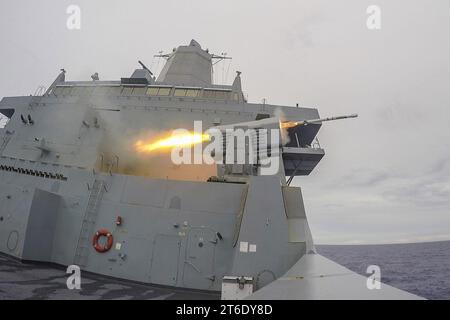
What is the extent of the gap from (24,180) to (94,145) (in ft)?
9.13

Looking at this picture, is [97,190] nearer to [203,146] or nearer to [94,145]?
[94,145]

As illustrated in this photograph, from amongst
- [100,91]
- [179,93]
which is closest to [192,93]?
[179,93]

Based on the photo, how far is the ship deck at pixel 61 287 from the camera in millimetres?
7570

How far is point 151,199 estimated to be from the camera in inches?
413

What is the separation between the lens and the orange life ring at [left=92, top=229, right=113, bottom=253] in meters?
10.3

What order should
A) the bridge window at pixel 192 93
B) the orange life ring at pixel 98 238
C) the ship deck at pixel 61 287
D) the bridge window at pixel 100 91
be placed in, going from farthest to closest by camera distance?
the bridge window at pixel 100 91, the bridge window at pixel 192 93, the orange life ring at pixel 98 238, the ship deck at pixel 61 287

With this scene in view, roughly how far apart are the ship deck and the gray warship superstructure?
0.25 meters

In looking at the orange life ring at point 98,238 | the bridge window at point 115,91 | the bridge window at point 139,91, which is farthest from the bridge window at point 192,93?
the orange life ring at point 98,238

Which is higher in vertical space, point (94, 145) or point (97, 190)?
point (94, 145)

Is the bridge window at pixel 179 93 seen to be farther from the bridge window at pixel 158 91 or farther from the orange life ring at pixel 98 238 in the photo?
the orange life ring at pixel 98 238

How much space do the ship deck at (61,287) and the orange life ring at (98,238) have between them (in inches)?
32.5

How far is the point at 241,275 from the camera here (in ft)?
27.9

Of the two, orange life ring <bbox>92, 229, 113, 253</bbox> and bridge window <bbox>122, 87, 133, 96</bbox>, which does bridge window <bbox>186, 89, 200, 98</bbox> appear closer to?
bridge window <bbox>122, 87, 133, 96</bbox>
